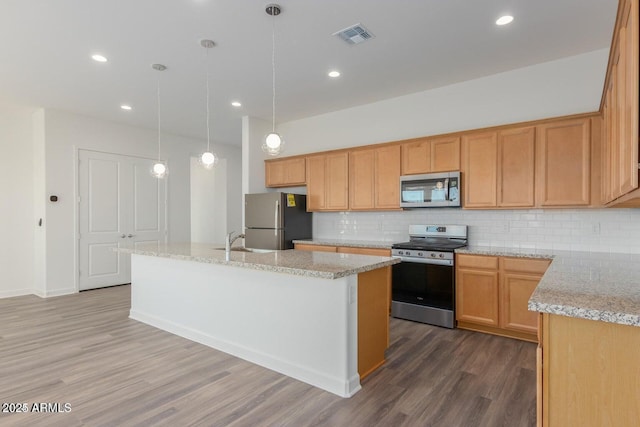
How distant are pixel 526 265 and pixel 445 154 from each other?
1520mm

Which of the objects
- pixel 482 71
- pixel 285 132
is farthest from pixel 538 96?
pixel 285 132

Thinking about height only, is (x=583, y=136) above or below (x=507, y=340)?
above

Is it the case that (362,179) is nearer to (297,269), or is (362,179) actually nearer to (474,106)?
(474,106)

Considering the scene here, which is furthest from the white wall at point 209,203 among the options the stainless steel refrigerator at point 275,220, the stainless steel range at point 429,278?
the stainless steel range at point 429,278

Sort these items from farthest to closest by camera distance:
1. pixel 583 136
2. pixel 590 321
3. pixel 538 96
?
1. pixel 538 96
2. pixel 583 136
3. pixel 590 321

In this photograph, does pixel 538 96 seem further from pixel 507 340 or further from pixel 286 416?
pixel 286 416

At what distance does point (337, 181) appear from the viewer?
503 centimetres

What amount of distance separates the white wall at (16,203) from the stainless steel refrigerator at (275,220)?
3492 millimetres

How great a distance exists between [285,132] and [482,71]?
326 centimetres

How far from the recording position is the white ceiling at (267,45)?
270cm

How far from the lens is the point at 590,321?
1325 mm

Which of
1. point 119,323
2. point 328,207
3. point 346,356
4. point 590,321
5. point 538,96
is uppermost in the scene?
point 538,96

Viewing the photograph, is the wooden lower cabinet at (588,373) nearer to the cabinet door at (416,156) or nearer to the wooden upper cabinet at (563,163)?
the wooden upper cabinet at (563,163)

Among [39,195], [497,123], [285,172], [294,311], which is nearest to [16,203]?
[39,195]
